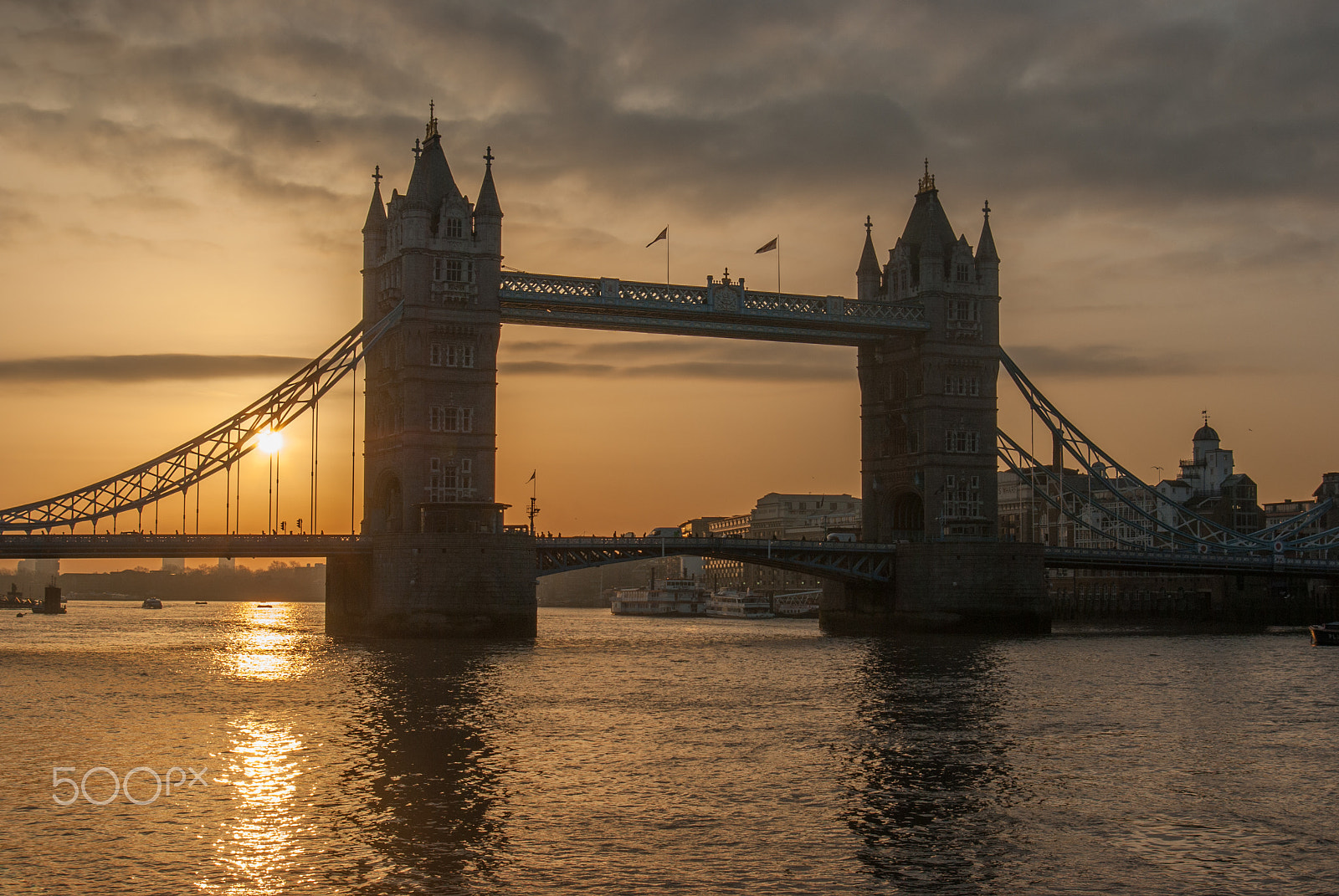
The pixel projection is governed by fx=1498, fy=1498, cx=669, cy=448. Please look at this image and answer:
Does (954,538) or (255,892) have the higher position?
(954,538)

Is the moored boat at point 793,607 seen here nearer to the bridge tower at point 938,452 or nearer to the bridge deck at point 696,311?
the bridge tower at point 938,452

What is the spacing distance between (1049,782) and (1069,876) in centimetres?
1037

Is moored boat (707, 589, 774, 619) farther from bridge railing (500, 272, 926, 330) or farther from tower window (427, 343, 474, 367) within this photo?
tower window (427, 343, 474, 367)

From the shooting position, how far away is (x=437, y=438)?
306 ft

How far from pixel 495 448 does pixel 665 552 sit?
14334 mm

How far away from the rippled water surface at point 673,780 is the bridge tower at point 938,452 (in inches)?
1252

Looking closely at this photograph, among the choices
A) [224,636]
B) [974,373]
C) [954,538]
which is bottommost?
[224,636]

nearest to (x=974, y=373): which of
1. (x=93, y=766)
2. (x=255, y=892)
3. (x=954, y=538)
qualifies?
(x=954, y=538)

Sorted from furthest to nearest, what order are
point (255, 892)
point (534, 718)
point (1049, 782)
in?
1. point (534, 718)
2. point (1049, 782)
3. point (255, 892)

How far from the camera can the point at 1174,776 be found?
40.0 meters

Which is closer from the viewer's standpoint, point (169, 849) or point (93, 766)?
point (169, 849)

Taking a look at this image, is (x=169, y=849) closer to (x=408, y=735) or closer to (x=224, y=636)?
(x=408, y=735)

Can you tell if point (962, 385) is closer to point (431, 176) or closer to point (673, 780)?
point (431, 176)

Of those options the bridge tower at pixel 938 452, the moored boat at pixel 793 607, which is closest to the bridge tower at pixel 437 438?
the bridge tower at pixel 938 452
